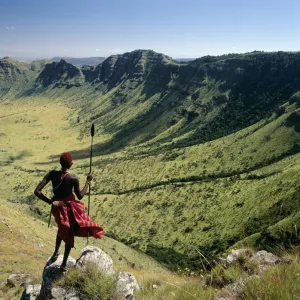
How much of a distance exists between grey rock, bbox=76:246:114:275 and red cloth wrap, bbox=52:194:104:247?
0.81 metres

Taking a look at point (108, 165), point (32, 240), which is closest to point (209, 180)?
point (108, 165)

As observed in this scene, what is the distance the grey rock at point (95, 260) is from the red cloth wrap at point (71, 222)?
31.8 inches

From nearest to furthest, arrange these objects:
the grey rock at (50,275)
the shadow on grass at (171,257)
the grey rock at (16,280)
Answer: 1. the grey rock at (50,275)
2. the grey rock at (16,280)
3. the shadow on grass at (171,257)

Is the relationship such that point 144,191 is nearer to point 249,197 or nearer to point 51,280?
point 249,197

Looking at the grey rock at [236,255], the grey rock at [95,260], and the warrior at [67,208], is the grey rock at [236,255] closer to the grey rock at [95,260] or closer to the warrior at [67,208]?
the grey rock at [95,260]

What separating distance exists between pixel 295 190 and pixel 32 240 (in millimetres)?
56323

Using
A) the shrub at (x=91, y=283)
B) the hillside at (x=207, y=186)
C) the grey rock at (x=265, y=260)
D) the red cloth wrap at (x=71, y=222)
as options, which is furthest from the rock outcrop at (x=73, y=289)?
the hillside at (x=207, y=186)

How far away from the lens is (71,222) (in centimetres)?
1220

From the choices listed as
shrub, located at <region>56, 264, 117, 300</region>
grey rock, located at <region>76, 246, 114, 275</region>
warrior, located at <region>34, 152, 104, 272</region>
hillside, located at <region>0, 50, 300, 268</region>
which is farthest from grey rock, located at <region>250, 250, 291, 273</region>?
hillside, located at <region>0, 50, 300, 268</region>

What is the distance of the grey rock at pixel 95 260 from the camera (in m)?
11.4

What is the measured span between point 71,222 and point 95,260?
1.75 m

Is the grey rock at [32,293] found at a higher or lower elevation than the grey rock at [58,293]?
lower

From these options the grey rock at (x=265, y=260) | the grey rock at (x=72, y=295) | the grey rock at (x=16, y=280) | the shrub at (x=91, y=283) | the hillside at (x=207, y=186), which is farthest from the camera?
the hillside at (x=207, y=186)

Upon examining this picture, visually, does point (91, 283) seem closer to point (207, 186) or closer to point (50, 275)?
point (50, 275)
